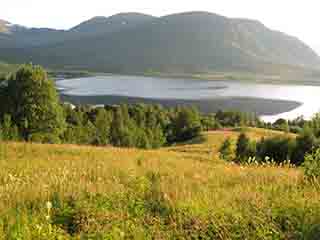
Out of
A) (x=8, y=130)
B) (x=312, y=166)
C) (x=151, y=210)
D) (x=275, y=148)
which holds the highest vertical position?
(x=312, y=166)

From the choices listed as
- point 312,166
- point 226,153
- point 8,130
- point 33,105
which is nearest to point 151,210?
point 312,166

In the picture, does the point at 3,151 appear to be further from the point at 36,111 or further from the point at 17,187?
the point at 36,111

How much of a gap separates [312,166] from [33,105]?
3280 centimetres

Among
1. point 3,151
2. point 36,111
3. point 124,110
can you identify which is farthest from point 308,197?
point 124,110

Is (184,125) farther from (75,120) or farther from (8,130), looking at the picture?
(8,130)

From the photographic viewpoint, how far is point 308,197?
17.9ft

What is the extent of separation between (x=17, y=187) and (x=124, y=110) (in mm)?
70429

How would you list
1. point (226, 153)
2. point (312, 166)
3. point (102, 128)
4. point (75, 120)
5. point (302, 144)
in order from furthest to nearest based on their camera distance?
point (75, 120), point (102, 128), point (302, 144), point (226, 153), point (312, 166)

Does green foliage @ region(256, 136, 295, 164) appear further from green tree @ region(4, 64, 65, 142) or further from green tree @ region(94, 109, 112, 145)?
green tree @ region(94, 109, 112, 145)

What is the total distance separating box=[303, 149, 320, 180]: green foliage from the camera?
6.65 m

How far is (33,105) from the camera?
121 feet

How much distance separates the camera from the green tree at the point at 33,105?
36938mm

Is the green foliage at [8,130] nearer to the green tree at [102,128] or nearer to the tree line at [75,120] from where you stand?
the tree line at [75,120]

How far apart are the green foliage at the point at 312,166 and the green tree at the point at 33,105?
32.2 m
